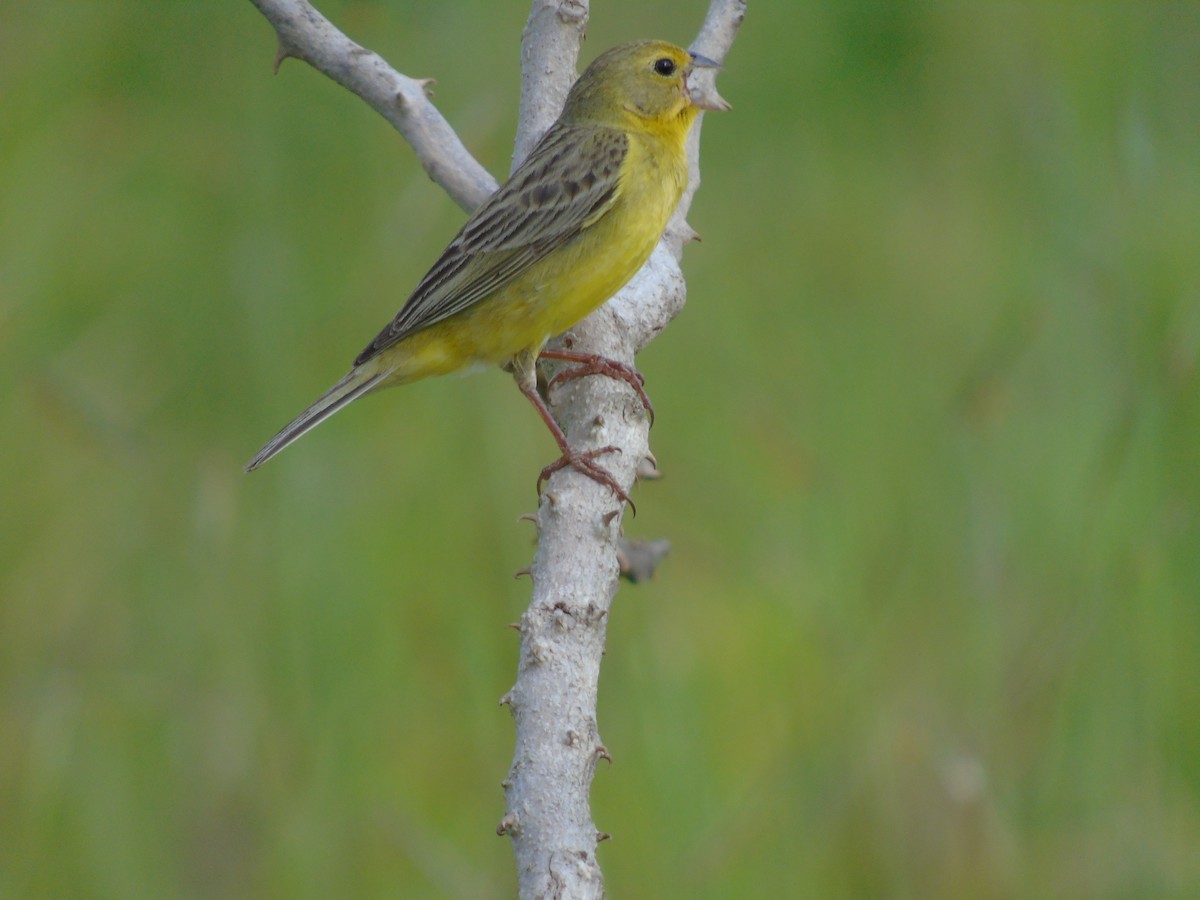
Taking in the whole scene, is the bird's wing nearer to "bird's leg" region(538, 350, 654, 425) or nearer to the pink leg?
"bird's leg" region(538, 350, 654, 425)

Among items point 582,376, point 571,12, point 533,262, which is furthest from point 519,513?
point 571,12

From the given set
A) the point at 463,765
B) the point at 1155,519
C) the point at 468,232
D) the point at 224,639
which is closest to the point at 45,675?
the point at 224,639

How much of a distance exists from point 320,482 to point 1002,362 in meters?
2.30

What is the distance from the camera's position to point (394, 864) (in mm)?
5215

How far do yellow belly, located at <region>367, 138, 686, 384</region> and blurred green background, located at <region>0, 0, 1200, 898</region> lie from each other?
51 cm

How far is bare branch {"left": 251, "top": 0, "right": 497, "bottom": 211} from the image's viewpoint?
4.10 m

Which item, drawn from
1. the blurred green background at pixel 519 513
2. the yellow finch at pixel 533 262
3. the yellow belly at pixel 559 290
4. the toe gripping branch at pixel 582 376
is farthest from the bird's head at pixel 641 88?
the toe gripping branch at pixel 582 376

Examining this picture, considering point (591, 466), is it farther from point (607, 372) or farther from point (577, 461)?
point (607, 372)

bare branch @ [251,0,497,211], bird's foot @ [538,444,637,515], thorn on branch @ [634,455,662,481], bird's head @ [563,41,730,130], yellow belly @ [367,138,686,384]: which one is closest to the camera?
bird's foot @ [538,444,637,515]

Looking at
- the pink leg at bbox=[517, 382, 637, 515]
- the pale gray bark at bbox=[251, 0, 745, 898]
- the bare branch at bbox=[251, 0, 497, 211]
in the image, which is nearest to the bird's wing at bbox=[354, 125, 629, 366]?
the pale gray bark at bbox=[251, 0, 745, 898]

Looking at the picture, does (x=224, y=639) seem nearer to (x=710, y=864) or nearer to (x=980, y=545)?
(x=710, y=864)

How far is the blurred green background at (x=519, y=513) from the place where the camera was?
4637 millimetres

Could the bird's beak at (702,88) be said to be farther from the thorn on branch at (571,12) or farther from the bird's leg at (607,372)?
the bird's leg at (607,372)

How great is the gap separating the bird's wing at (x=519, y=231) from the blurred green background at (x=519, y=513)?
354 mm
